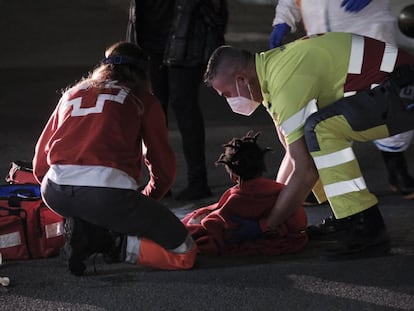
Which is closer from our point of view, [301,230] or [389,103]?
[389,103]

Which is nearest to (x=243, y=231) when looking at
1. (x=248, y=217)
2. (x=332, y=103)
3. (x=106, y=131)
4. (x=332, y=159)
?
(x=248, y=217)

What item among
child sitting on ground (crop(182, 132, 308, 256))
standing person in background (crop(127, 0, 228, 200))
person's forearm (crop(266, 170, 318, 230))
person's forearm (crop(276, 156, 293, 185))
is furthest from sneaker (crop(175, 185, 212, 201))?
person's forearm (crop(266, 170, 318, 230))

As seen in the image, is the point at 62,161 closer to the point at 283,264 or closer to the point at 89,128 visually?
the point at 89,128

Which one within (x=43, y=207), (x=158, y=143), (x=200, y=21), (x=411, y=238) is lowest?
(x=411, y=238)

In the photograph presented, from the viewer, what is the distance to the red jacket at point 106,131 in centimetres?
379

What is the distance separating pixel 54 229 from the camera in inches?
163

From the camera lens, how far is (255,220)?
4168mm

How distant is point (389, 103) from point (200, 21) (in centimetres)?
150

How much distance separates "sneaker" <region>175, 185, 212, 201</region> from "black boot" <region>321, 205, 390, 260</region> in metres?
1.32

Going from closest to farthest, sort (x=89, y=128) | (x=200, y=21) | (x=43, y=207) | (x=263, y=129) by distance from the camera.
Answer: (x=89, y=128), (x=43, y=207), (x=200, y=21), (x=263, y=129)

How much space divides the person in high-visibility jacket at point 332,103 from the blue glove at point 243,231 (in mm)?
207

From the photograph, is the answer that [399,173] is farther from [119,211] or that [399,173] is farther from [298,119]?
[119,211]

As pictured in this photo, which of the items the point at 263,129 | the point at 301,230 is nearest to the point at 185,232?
the point at 301,230

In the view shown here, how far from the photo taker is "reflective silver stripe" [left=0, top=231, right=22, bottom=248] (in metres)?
4.08
